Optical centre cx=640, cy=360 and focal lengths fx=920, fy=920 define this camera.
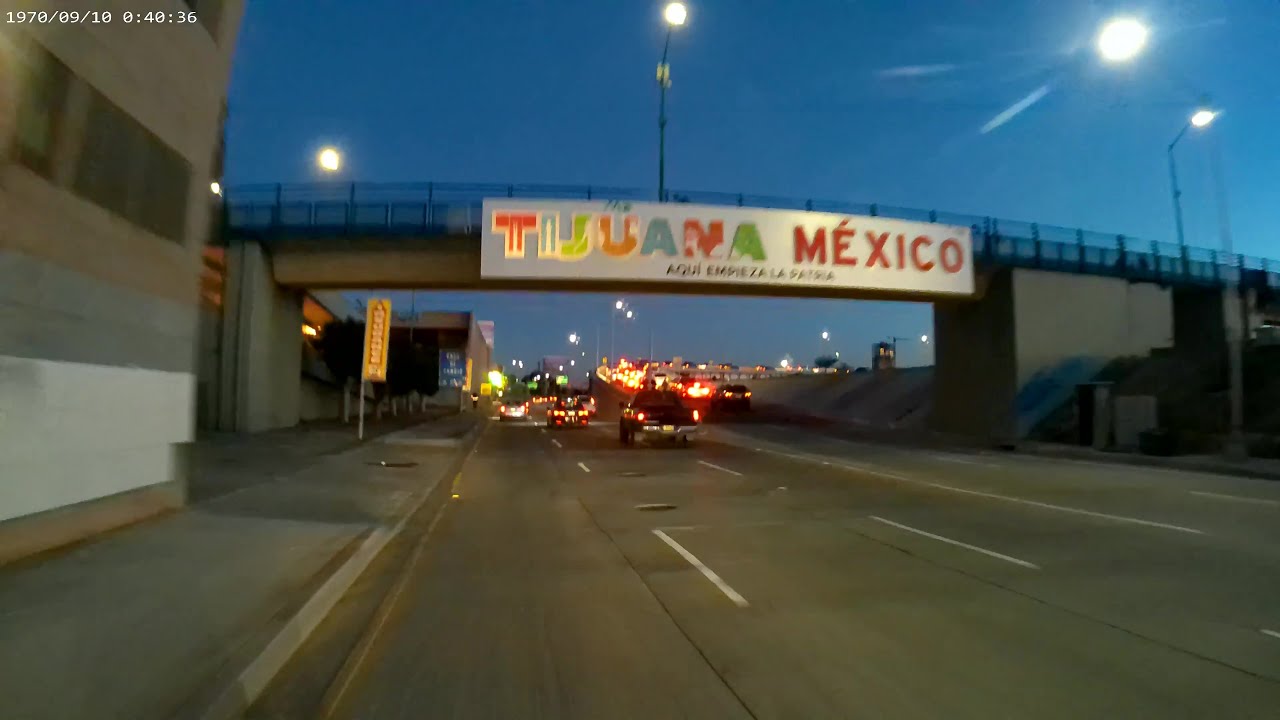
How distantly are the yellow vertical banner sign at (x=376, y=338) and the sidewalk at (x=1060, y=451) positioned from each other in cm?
1895

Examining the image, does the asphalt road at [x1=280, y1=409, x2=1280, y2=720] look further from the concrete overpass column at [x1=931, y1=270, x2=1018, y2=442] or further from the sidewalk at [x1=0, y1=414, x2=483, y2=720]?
the concrete overpass column at [x1=931, y1=270, x2=1018, y2=442]

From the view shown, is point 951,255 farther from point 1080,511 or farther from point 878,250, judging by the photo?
point 1080,511

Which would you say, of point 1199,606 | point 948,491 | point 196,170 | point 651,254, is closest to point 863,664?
point 1199,606

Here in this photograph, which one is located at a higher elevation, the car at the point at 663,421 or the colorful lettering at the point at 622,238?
the colorful lettering at the point at 622,238

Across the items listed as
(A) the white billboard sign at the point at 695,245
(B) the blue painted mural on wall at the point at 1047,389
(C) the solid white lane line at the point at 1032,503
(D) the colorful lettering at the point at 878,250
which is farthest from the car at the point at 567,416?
(C) the solid white lane line at the point at 1032,503

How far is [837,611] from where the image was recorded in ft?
26.1

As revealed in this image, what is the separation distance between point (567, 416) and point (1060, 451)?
27.3m

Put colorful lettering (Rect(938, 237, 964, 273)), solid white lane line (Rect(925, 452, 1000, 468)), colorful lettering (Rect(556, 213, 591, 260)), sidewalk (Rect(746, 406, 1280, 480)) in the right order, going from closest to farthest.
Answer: sidewalk (Rect(746, 406, 1280, 480)) → solid white lane line (Rect(925, 452, 1000, 468)) → colorful lettering (Rect(556, 213, 591, 260)) → colorful lettering (Rect(938, 237, 964, 273))

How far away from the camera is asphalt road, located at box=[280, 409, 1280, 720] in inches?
225

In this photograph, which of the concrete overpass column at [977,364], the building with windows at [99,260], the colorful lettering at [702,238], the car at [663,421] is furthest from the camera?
the concrete overpass column at [977,364]

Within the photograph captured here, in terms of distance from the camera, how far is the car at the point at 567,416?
50031 millimetres

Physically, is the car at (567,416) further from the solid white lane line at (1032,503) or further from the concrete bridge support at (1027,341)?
the solid white lane line at (1032,503)

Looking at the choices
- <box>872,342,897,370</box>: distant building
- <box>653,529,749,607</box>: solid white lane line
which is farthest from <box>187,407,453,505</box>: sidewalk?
<box>872,342,897,370</box>: distant building

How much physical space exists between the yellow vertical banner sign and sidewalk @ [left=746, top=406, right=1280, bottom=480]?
1895cm
